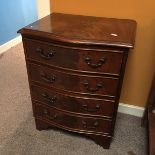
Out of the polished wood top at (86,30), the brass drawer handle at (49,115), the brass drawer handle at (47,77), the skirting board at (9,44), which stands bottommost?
the skirting board at (9,44)

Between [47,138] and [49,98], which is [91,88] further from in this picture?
[47,138]

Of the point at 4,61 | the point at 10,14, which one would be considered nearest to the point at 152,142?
the point at 4,61

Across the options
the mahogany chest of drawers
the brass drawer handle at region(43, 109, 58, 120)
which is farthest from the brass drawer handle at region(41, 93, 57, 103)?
the brass drawer handle at region(43, 109, 58, 120)

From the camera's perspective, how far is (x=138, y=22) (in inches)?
53.5

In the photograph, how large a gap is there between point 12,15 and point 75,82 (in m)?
2.14

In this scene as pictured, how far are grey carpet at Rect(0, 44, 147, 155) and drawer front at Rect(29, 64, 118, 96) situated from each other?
0.48m

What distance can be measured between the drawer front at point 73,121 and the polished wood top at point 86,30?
539mm

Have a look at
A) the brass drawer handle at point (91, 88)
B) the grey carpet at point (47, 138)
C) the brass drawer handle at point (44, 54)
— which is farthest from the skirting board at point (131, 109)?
the brass drawer handle at point (44, 54)

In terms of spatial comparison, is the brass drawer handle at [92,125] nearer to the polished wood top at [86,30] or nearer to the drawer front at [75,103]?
the drawer front at [75,103]

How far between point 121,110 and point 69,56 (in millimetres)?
895

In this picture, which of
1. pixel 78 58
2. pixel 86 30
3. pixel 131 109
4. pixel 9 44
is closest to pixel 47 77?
pixel 78 58

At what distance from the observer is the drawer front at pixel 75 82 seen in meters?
1.13

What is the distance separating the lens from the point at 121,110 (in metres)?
1.76

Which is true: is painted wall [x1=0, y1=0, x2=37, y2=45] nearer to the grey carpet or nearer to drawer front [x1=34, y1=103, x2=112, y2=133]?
the grey carpet
